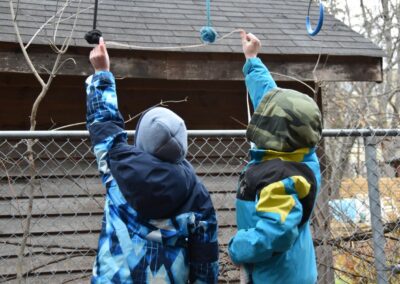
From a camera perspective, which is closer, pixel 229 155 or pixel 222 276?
pixel 222 276

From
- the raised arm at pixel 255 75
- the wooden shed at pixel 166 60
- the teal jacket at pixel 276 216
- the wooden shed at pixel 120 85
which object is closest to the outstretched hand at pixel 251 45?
the raised arm at pixel 255 75

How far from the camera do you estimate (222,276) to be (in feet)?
13.3

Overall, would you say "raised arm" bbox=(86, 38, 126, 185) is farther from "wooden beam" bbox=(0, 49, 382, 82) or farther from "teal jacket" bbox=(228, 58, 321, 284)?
"wooden beam" bbox=(0, 49, 382, 82)

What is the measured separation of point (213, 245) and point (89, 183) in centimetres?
283

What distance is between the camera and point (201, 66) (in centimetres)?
456

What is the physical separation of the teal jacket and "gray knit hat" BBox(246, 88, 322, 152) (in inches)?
1.5

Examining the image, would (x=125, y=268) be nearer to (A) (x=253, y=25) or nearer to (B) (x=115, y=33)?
(B) (x=115, y=33)

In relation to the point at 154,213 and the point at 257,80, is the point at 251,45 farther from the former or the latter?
the point at 154,213

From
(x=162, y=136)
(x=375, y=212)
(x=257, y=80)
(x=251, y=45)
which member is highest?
(x=251, y=45)

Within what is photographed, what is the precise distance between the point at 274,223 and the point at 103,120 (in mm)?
776

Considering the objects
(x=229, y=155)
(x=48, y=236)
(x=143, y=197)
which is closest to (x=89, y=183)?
(x=48, y=236)

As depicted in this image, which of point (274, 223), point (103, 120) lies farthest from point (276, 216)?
point (103, 120)

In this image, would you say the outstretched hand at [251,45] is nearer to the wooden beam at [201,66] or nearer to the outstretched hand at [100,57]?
the outstretched hand at [100,57]

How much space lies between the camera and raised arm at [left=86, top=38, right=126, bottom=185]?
2066mm
